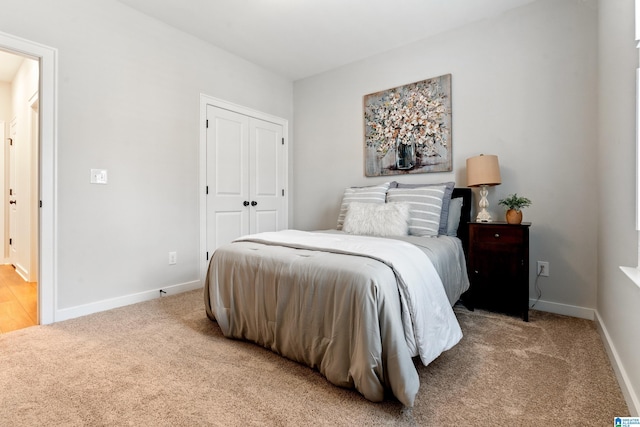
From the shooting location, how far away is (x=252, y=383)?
1513 mm

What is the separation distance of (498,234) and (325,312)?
1640 millimetres

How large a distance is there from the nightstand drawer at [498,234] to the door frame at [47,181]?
3.24 m

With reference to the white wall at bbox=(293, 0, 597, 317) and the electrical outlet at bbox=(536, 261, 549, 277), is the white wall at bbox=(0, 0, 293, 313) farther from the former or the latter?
the electrical outlet at bbox=(536, 261, 549, 277)

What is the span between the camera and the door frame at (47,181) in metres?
2.26

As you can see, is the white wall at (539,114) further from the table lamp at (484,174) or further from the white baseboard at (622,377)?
the white baseboard at (622,377)

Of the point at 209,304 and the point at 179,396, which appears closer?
the point at 179,396

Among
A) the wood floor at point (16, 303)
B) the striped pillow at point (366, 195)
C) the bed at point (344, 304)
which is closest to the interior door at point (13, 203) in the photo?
the wood floor at point (16, 303)

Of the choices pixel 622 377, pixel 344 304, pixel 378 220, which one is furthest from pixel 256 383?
pixel 622 377

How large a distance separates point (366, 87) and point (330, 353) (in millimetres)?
3063

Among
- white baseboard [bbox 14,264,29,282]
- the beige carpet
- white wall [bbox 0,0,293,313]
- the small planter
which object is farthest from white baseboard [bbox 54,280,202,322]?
the small planter

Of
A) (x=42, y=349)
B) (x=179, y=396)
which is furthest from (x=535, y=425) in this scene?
(x=42, y=349)

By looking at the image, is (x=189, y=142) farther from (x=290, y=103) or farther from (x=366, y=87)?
(x=366, y=87)

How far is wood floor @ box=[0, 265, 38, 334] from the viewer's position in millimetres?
2330

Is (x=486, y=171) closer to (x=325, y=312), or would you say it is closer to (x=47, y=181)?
(x=325, y=312)
